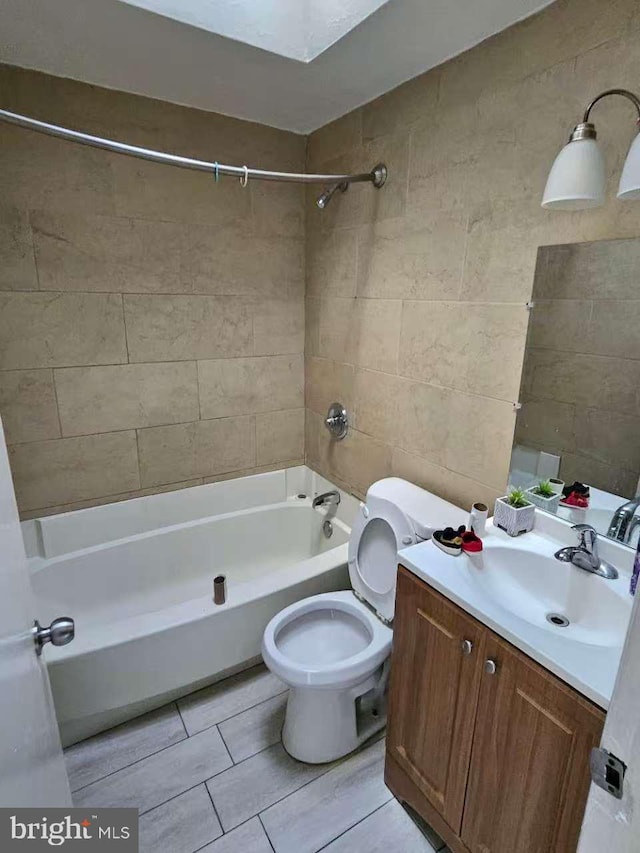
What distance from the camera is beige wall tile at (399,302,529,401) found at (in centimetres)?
147

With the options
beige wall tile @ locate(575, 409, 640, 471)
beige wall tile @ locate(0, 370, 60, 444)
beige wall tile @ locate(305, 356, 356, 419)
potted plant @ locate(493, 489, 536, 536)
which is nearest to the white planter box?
potted plant @ locate(493, 489, 536, 536)

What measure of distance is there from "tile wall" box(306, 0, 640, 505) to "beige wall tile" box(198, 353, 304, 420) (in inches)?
11.7

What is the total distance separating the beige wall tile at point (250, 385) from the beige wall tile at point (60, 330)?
1.46 feet

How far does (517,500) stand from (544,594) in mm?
283

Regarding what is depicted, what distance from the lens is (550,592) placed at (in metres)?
1.27

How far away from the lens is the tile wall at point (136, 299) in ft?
6.02

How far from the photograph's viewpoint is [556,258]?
131 centimetres

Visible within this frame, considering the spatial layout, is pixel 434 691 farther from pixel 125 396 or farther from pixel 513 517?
pixel 125 396

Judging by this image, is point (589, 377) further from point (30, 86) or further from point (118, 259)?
point (30, 86)

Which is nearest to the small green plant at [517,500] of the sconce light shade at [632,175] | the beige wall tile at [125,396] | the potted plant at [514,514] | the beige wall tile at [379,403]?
the potted plant at [514,514]

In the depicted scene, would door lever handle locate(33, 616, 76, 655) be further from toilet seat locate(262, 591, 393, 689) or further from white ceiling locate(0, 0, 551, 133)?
white ceiling locate(0, 0, 551, 133)

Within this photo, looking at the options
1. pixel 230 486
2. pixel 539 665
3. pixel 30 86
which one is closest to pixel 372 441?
pixel 230 486

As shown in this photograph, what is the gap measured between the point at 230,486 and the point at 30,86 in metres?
1.93

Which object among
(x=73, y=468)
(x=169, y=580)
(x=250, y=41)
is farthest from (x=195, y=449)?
(x=250, y=41)
